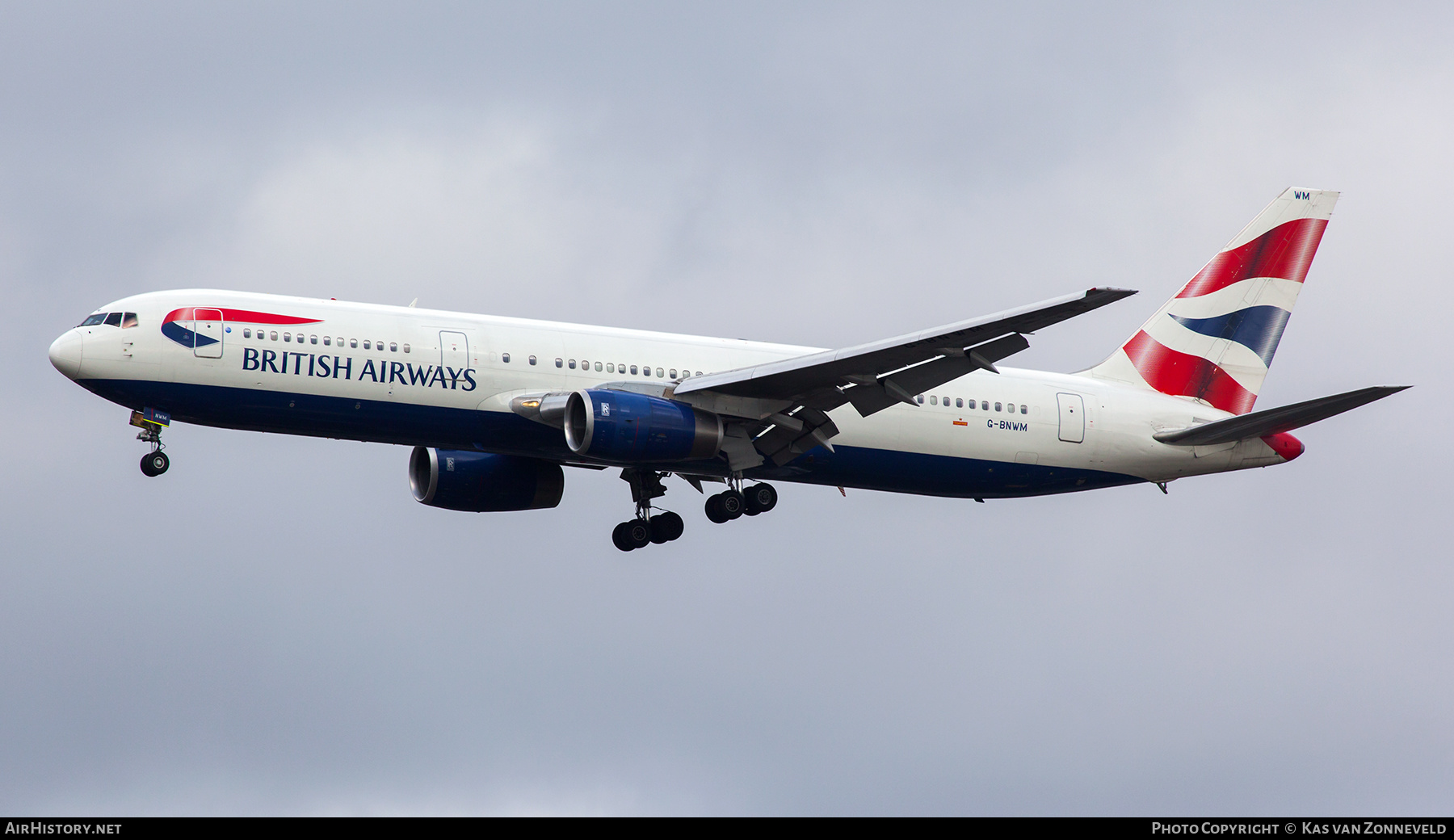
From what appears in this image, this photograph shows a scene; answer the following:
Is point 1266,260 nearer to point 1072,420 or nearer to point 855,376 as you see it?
point 1072,420

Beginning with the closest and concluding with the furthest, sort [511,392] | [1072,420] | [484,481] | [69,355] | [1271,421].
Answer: [69,355] → [511,392] → [1271,421] → [1072,420] → [484,481]

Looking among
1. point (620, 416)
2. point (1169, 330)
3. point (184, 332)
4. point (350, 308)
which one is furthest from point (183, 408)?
point (1169, 330)

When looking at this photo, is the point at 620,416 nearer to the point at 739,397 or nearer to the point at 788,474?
the point at 739,397

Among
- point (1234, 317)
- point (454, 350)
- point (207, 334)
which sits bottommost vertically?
point (454, 350)

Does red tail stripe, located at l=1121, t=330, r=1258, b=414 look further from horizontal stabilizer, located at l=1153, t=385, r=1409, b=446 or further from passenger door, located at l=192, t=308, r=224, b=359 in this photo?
passenger door, located at l=192, t=308, r=224, b=359

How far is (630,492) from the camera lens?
1796 inches

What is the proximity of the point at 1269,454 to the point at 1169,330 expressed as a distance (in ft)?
16.0

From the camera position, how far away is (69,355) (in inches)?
1485

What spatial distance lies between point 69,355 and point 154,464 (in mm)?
3330

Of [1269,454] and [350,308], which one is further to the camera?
[1269,454]

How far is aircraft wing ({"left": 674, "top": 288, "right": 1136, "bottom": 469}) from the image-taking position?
3462 cm

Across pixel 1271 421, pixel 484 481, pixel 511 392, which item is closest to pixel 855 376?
pixel 511 392

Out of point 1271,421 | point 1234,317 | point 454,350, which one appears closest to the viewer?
point 454,350

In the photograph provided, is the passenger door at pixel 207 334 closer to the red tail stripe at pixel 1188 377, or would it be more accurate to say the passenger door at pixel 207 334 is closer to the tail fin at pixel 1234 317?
the tail fin at pixel 1234 317
